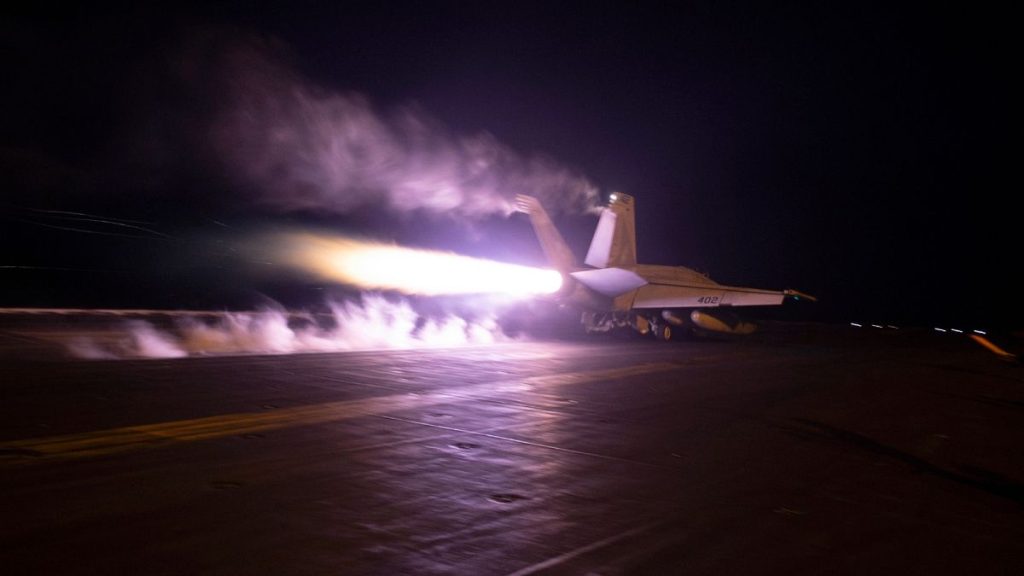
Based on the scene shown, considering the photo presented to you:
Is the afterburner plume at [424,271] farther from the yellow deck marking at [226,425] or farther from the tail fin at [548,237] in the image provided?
the yellow deck marking at [226,425]

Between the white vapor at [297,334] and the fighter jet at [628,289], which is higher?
the fighter jet at [628,289]

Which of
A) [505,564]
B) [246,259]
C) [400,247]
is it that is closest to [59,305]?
[246,259]

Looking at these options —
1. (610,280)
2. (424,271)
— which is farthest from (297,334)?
(610,280)

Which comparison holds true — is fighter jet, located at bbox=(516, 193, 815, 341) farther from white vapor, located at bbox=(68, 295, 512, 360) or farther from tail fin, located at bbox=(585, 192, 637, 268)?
white vapor, located at bbox=(68, 295, 512, 360)

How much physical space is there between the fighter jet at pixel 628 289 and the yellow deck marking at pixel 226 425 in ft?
43.7

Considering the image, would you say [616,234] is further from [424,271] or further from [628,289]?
[424,271]

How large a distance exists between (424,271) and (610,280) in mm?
6759

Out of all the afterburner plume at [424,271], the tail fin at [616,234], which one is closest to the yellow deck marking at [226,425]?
the afterburner plume at [424,271]

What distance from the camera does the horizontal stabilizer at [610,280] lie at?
1101 inches

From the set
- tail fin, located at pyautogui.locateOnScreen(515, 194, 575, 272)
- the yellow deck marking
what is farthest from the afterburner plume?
the yellow deck marking

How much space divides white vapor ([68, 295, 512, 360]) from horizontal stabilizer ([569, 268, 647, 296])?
354 cm

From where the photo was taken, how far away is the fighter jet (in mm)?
27891

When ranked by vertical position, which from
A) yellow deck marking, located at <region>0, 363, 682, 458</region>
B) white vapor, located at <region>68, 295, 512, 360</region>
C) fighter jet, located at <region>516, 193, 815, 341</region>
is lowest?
yellow deck marking, located at <region>0, 363, 682, 458</region>

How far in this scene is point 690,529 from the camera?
6.32 m
